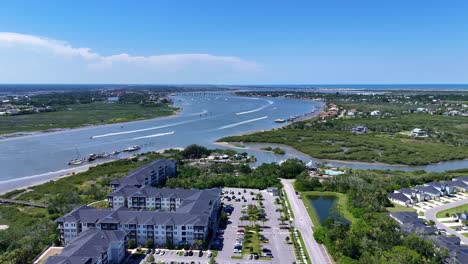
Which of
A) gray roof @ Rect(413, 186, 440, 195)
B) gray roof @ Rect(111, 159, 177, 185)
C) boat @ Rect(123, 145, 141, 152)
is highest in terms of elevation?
gray roof @ Rect(111, 159, 177, 185)

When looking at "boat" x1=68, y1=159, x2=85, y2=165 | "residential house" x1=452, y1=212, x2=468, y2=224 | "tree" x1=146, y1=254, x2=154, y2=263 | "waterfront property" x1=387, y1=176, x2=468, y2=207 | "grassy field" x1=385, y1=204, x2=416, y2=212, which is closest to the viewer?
"tree" x1=146, y1=254, x2=154, y2=263

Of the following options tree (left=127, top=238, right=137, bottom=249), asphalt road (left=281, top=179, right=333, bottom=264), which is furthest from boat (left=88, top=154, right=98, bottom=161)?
tree (left=127, top=238, right=137, bottom=249)

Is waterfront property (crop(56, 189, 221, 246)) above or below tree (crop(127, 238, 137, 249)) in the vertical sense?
above

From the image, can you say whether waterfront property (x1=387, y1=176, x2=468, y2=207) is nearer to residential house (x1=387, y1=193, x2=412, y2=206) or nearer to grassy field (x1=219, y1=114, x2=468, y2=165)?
residential house (x1=387, y1=193, x2=412, y2=206)

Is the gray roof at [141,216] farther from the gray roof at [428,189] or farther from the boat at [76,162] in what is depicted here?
the boat at [76,162]

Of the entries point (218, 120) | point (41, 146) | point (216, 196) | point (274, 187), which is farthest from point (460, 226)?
point (218, 120)

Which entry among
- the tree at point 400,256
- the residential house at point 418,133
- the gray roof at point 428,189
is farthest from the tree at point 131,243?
the residential house at point 418,133
